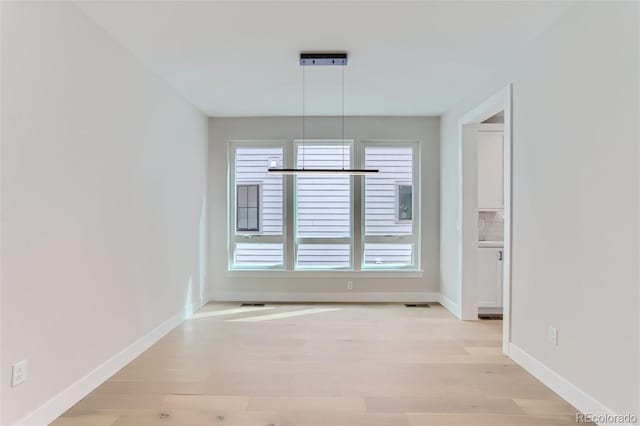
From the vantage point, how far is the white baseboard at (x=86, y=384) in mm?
2231

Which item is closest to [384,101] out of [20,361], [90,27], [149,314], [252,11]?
[252,11]

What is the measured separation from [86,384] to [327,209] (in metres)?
3.62

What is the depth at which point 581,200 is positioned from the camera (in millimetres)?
2438

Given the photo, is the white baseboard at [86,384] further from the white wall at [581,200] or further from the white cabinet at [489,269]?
the white cabinet at [489,269]

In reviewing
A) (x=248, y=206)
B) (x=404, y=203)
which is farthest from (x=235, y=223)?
(x=404, y=203)

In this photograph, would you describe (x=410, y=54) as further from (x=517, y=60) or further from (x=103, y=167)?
(x=103, y=167)

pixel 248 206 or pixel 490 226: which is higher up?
pixel 248 206

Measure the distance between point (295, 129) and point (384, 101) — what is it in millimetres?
1425

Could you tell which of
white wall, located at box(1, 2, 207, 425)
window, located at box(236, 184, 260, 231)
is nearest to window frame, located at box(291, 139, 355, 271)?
window, located at box(236, 184, 260, 231)

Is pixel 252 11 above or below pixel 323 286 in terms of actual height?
above

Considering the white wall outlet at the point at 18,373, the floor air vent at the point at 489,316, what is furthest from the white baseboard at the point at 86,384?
the floor air vent at the point at 489,316

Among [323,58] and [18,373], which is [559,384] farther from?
A: [18,373]

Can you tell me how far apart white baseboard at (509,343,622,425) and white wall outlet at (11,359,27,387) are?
10.9 ft

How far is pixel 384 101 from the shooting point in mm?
4676
